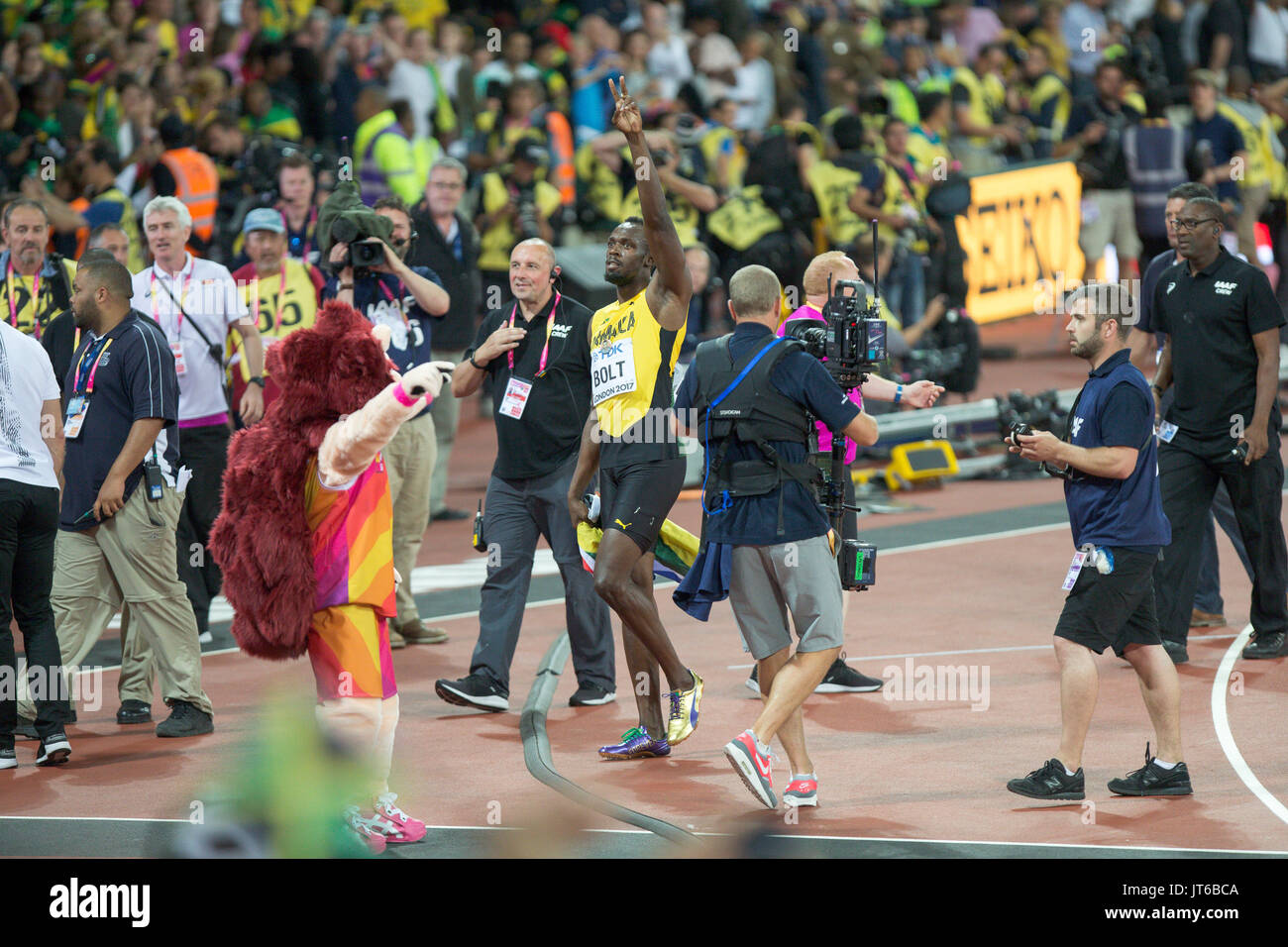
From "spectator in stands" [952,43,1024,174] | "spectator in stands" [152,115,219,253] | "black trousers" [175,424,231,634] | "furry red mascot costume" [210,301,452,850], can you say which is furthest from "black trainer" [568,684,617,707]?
"spectator in stands" [952,43,1024,174]

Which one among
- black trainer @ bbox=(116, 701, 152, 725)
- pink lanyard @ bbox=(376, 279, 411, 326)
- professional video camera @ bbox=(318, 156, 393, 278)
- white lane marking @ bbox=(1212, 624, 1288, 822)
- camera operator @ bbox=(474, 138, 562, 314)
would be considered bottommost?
black trainer @ bbox=(116, 701, 152, 725)

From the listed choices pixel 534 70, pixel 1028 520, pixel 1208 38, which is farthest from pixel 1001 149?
pixel 1028 520

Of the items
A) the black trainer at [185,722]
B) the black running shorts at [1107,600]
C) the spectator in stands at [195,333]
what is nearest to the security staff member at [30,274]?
the spectator in stands at [195,333]

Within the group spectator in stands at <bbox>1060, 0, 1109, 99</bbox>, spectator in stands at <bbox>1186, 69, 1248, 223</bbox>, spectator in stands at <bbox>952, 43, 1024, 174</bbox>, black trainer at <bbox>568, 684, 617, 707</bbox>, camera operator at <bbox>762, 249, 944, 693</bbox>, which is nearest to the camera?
camera operator at <bbox>762, 249, 944, 693</bbox>

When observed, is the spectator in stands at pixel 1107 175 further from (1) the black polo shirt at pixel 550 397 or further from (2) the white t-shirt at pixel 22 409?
(2) the white t-shirt at pixel 22 409

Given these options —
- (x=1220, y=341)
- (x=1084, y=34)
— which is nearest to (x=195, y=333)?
(x=1220, y=341)

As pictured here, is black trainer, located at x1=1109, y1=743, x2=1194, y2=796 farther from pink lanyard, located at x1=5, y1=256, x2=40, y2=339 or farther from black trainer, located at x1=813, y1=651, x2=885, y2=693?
pink lanyard, located at x1=5, y1=256, x2=40, y2=339

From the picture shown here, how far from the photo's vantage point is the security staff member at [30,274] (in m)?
10.7

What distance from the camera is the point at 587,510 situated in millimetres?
9102

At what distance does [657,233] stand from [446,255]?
629cm

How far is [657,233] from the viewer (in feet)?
26.7

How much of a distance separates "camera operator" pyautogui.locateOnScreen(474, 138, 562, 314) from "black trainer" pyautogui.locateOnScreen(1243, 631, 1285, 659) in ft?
28.4

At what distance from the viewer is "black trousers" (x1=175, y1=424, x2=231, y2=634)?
1084cm

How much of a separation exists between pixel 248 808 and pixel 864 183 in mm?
12385
